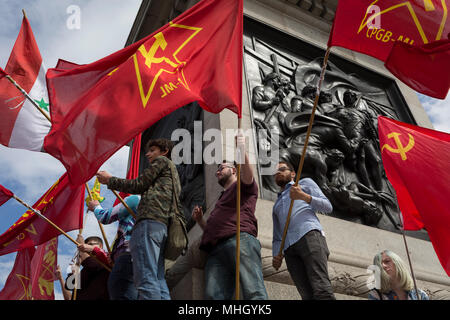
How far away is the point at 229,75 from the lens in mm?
4914

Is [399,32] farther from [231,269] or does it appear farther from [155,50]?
[231,269]

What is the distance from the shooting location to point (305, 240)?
163 inches

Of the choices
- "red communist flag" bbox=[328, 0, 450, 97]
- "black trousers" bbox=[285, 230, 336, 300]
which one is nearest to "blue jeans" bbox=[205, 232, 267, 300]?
"black trousers" bbox=[285, 230, 336, 300]

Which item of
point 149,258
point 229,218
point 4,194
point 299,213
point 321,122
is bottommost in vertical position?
point 149,258

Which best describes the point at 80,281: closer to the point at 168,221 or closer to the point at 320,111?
the point at 168,221

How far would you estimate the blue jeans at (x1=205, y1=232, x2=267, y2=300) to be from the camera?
3.81 metres

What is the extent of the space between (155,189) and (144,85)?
1.31 metres

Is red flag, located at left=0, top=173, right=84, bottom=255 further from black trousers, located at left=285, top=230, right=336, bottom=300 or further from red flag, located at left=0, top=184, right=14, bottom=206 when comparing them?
black trousers, located at left=285, top=230, right=336, bottom=300

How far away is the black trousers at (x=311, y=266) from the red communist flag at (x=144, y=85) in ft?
5.06

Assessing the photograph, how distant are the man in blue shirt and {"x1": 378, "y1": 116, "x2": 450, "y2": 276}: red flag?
140 centimetres

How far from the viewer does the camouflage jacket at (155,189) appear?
3.93 meters

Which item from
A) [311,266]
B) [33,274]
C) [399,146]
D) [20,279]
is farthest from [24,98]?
[399,146]
